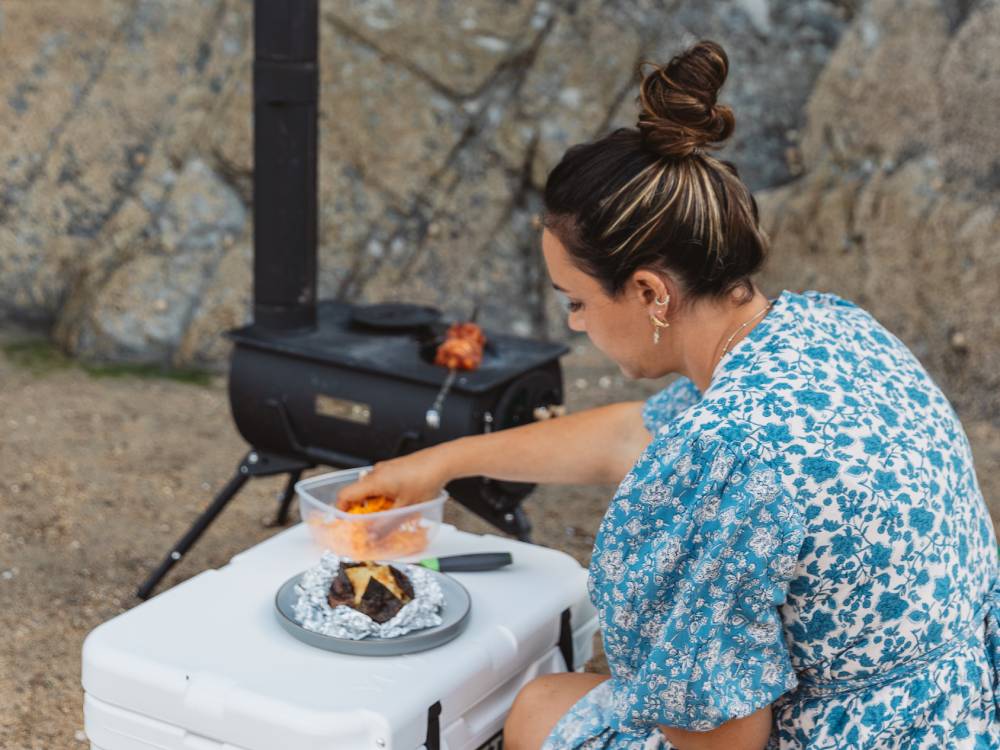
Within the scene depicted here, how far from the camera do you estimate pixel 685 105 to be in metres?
1.77

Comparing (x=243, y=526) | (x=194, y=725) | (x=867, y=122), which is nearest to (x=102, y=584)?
(x=243, y=526)

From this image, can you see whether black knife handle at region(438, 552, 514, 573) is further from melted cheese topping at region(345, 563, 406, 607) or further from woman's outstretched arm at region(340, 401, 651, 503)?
melted cheese topping at region(345, 563, 406, 607)

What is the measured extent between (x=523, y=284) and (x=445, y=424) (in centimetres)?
260

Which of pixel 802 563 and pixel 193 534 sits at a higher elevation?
pixel 802 563

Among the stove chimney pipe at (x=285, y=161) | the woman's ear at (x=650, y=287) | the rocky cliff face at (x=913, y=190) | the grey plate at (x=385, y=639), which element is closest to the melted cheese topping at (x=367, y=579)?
the grey plate at (x=385, y=639)

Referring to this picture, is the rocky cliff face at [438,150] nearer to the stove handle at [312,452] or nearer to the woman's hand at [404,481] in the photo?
the stove handle at [312,452]

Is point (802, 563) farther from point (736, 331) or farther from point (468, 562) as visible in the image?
point (468, 562)

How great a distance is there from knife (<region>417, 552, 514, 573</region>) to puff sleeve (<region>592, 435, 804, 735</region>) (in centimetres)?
64

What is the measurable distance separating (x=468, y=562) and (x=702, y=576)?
82 centimetres

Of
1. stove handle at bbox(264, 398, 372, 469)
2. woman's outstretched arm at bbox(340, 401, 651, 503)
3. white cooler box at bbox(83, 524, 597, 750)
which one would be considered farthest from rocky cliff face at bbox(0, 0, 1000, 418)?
white cooler box at bbox(83, 524, 597, 750)

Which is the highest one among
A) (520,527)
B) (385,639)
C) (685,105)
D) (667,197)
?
(685,105)

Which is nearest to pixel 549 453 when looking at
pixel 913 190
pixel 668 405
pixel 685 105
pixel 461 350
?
pixel 668 405

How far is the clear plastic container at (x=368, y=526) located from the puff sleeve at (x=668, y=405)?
0.43m

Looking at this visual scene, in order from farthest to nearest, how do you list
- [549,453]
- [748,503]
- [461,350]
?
[461,350] → [549,453] → [748,503]
